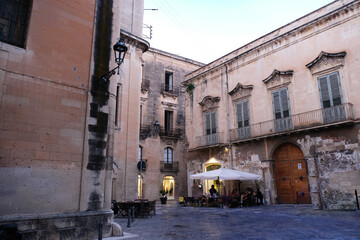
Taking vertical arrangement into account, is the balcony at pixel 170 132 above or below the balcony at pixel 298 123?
above

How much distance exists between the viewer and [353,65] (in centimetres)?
1432

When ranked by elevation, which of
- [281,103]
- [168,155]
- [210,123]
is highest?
[281,103]

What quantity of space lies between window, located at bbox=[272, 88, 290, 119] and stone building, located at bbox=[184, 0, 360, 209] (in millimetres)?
63

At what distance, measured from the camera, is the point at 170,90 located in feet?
94.4

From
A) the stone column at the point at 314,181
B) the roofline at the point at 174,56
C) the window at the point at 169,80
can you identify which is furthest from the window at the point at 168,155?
Answer: the stone column at the point at 314,181

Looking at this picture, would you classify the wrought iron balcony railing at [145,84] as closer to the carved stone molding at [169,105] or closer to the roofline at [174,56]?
the carved stone molding at [169,105]

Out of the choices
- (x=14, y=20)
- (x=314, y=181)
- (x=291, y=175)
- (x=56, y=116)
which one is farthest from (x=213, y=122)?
(x=14, y=20)

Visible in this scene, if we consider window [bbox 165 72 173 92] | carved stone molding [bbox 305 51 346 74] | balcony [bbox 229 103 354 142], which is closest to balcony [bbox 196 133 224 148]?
balcony [bbox 229 103 354 142]

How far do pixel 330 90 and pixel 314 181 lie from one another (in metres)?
4.96

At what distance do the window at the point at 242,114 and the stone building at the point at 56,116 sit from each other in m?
12.5

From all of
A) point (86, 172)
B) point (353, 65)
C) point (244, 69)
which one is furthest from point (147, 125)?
point (86, 172)

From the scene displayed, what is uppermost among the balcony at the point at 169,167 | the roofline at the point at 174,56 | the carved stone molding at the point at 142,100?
the roofline at the point at 174,56

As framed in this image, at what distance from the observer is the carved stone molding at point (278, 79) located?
1711 cm

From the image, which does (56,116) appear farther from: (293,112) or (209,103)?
(209,103)
